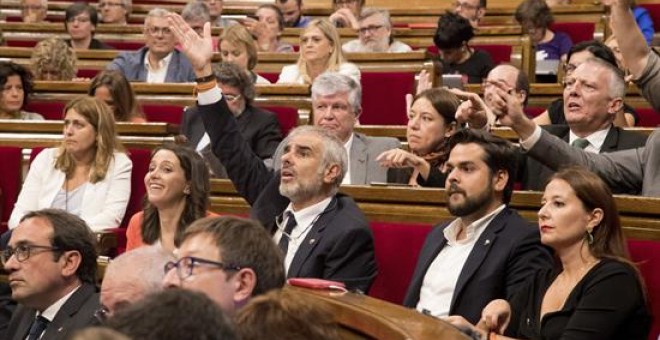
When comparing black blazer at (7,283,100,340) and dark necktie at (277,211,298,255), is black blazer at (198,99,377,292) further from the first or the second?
black blazer at (7,283,100,340)

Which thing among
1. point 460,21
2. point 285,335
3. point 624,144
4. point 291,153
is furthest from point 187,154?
point 460,21

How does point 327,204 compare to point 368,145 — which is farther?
point 368,145

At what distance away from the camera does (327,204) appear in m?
2.19

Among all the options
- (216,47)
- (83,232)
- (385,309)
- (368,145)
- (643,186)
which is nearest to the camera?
(385,309)

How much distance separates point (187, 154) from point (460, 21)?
1527mm

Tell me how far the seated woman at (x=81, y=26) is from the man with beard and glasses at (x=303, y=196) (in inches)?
75.5

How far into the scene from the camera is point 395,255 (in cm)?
223

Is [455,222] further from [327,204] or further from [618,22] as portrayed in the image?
[618,22]

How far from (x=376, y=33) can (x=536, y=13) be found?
493 mm

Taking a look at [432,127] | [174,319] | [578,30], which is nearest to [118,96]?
[432,127]

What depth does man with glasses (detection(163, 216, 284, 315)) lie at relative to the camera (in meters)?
1.47

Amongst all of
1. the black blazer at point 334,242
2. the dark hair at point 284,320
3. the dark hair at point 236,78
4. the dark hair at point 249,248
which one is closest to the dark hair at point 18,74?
the dark hair at point 236,78

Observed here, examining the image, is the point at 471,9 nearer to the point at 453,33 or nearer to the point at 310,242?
the point at 453,33

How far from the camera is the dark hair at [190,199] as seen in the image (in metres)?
2.35
